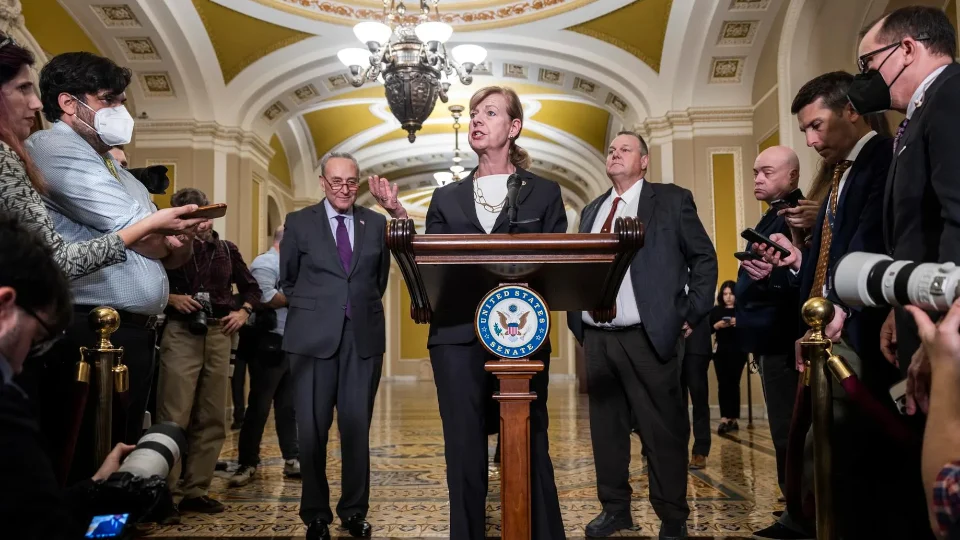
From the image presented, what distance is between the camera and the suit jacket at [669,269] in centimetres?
271

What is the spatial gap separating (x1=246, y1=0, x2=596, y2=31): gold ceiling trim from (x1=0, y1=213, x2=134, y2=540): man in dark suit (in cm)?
796

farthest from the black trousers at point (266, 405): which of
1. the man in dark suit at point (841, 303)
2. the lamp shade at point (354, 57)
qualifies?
the lamp shade at point (354, 57)

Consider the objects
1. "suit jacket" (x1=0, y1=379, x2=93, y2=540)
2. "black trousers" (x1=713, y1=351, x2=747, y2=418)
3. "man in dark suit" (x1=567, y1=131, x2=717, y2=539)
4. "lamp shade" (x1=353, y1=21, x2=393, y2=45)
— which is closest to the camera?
"suit jacket" (x1=0, y1=379, x2=93, y2=540)

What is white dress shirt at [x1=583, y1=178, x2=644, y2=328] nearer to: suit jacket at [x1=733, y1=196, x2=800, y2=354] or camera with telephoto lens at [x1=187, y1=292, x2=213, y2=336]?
suit jacket at [x1=733, y1=196, x2=800, y2=354]

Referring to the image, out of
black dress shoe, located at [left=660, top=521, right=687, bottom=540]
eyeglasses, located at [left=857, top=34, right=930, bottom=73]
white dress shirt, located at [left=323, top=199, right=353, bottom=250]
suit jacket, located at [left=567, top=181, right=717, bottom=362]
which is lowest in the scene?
black dress shoe, located at [left=660, top=521, right=687, bottom=540]

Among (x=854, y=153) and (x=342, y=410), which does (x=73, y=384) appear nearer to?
(x=342, y=410)

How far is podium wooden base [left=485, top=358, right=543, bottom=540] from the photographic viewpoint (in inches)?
65.7

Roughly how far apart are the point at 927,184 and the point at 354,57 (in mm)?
6194

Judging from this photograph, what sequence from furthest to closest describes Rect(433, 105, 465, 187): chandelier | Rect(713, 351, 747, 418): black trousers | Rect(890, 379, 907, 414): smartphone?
Rect(433, 105, 465, 187): chandelier, Rect(713, 351, 747, 418): black trousers, Rect(890, 379, 907, 414): smartphone

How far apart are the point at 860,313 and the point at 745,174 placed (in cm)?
677

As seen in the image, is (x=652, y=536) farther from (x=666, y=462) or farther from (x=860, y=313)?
(x=860, y=313)

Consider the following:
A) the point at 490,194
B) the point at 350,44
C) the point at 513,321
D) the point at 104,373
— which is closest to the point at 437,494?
the point at 490,194

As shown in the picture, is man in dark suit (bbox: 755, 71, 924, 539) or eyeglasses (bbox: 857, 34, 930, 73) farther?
man in dark suit (bbox: 755, 71, 924, 539)

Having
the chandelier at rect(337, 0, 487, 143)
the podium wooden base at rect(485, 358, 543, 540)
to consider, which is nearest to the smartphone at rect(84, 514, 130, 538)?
the podium wooden base at rect(485, 358, 543, 540)
